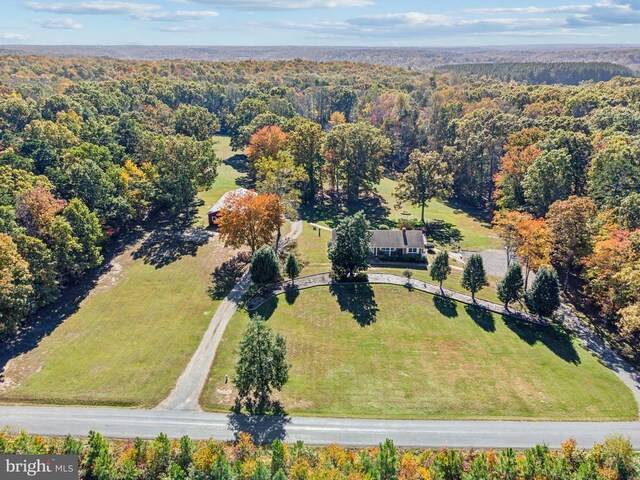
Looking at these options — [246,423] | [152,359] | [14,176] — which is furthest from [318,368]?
[14,176]

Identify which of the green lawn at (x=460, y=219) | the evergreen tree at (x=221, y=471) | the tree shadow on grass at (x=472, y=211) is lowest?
the tree shadow on grass at (x=472, y=211)

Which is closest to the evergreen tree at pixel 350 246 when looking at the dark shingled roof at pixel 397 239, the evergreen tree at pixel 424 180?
the dark shingled roof at pixel 397 239

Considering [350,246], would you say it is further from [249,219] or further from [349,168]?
[349,168]

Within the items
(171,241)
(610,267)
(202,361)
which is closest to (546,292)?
(610,267)

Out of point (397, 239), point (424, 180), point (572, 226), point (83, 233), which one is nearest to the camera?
point (572, 226)

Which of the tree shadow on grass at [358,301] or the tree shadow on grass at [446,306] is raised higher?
the tree shadow on grass at [358,301]

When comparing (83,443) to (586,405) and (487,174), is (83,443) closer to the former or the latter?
(586,405)
